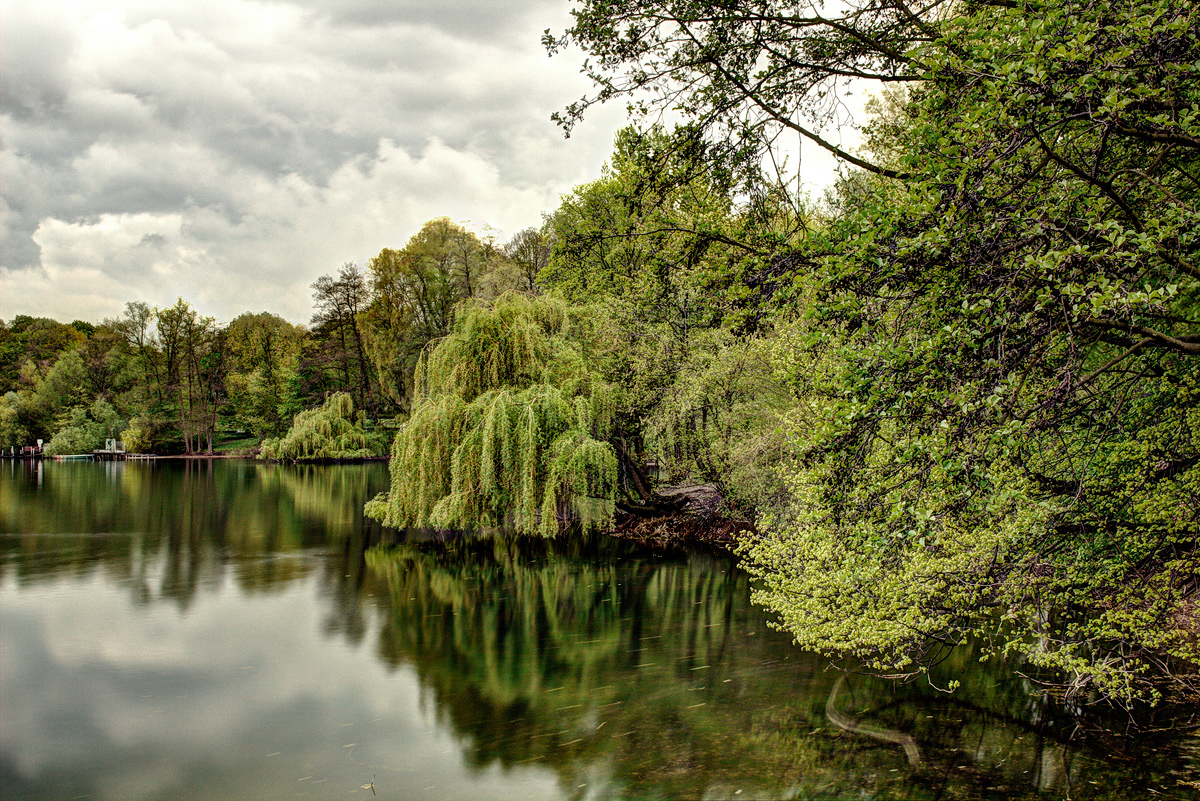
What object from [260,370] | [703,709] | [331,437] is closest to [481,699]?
[703,709]

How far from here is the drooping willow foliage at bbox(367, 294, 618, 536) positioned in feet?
48.7

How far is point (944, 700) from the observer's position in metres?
8.10

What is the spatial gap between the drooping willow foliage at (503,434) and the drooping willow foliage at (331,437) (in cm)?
2419

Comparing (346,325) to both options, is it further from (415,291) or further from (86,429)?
(86,429)

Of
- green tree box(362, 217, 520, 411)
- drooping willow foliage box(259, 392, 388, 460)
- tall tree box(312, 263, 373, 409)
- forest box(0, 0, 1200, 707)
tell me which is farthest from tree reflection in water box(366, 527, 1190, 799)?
tall tree box(312, 263, 373, 409)

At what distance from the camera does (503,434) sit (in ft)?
48.5

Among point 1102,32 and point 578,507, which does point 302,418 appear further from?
point 1102,32

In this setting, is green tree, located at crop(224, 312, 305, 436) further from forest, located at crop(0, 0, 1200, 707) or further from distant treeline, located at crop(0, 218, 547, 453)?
forest, located at crop(0, 0, 1200, 707)

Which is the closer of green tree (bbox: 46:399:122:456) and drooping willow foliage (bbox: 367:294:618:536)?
drooping willow foliage (bbox: 367:294:618:536)

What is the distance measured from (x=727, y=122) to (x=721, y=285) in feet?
4.43

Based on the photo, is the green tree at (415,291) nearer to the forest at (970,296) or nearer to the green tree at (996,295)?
the forest at (970,296)

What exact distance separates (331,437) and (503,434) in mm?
28184

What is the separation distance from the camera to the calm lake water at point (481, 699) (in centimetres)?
660

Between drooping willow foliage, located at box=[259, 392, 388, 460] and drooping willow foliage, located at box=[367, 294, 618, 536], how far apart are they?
2419cm
